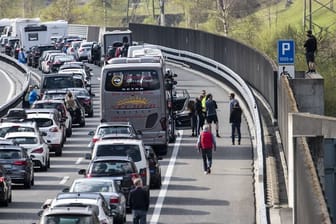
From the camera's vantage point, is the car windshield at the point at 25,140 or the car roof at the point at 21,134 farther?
the car roof at the point at 21,134

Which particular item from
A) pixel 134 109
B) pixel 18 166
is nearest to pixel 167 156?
pixel 134 109

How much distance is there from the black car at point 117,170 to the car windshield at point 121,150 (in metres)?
2.04

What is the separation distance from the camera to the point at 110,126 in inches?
1593

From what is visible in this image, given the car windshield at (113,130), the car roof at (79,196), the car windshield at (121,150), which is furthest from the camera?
the car windshield at (113,130)

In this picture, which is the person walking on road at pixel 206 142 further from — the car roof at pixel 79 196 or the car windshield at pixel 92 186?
the car roof at pixel 79 196

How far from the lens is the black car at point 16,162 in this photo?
35125 millimetres

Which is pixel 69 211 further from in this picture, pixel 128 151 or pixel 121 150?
pixel 121 150

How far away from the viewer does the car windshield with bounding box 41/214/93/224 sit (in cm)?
2283

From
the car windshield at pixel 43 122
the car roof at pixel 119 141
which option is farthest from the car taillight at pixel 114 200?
the car windshield at pixel 43 122

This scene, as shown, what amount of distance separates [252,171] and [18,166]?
7284mm

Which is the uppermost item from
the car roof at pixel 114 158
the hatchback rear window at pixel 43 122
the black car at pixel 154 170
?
the car roof at pixel 114 158

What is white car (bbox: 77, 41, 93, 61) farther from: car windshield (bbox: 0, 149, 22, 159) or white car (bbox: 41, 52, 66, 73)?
car windshield (bbox: 0, 149, 22, 159)

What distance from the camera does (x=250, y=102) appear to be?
4762cm

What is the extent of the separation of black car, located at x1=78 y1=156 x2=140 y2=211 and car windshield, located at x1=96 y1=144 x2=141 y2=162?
204 centimetres
